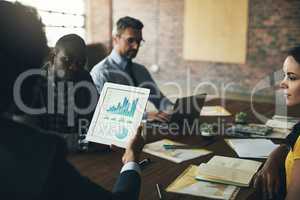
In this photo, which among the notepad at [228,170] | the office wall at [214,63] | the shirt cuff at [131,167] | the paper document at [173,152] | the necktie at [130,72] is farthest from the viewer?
the office wall at [214,63]

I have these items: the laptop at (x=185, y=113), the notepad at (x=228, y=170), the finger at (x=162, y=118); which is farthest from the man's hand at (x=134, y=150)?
the finger at (x=162, y=118)

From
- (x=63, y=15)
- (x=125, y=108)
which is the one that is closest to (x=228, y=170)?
(x=125, y=108)

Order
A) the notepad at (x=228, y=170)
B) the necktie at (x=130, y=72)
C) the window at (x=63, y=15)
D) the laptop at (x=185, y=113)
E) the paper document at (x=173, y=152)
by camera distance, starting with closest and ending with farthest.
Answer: the notepad at (x=228, y=170), the paper document at (x=173, y=152), the laptop at (x=185, y=113), the necktie at (x=130, y=72), the window at (x=63, y=15)

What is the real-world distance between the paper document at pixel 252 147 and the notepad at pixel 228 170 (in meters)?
0.12

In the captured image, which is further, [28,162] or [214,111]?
[214,111]

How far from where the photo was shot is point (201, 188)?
155cm

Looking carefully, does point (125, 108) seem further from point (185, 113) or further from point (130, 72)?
point (130, 72)

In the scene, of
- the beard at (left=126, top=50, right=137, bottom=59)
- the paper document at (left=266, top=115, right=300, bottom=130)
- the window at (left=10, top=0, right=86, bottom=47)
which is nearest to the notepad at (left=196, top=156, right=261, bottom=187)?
the paper document at (left=266, top=115, right=300, bottom=130)

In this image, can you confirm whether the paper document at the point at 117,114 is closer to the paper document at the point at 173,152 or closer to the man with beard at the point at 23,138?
the paper document at the point at 173,152

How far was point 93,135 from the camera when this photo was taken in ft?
5.59

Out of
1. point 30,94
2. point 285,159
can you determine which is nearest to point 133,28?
point 285,159

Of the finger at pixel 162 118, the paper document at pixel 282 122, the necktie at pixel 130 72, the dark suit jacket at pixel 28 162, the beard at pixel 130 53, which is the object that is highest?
the beard at pixel 130 53

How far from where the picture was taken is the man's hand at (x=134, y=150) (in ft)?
4.31

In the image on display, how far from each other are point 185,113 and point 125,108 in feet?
2.58
